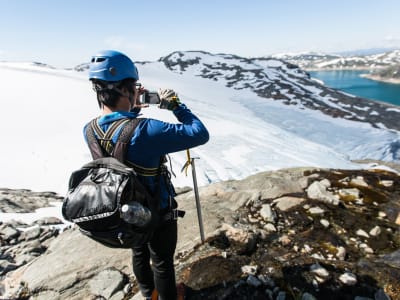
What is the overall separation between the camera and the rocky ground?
8.11 feet

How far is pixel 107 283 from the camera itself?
405 centimetres

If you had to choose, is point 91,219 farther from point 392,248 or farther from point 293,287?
point 392,248

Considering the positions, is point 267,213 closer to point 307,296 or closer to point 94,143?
point 307,296

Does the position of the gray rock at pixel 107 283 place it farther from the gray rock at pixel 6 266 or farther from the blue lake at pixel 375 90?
the blue lake at pixel 375 90

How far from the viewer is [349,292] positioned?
3.26 metres

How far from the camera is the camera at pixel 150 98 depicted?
2.70 metres

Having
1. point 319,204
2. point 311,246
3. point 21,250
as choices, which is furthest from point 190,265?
point 21,250

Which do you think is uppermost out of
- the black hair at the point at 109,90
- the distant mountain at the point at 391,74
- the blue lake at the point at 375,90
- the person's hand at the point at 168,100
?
the black hair at the point at 109,90

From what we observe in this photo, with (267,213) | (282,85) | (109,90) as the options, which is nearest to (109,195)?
(109,90)

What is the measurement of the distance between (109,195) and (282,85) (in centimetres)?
6762

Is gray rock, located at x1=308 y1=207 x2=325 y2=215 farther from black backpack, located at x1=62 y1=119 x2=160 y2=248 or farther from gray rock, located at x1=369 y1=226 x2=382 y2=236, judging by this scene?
black backpack, located at x1=62 y1=119 x2=160 y2=248

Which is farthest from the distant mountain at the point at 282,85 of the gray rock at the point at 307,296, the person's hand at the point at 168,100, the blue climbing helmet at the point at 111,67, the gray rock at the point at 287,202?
the blue climbing helmet at the point at 111,67

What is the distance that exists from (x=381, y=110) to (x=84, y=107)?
49.8 m

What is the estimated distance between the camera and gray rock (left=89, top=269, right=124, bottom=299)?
3926 millimetres
